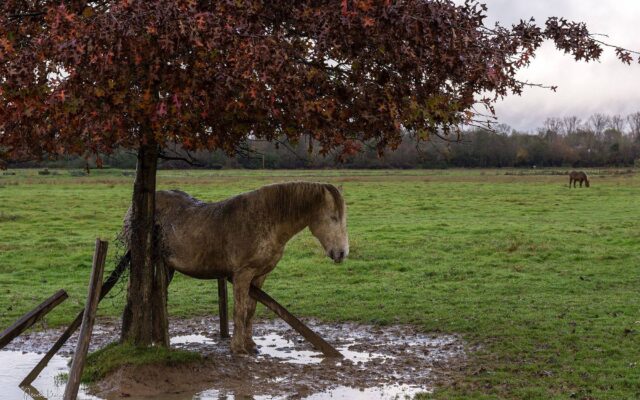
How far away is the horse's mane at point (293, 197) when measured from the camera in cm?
1041

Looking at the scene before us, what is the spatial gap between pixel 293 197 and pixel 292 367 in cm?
240

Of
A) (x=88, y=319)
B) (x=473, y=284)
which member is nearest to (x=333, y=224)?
(x=88, y=319)

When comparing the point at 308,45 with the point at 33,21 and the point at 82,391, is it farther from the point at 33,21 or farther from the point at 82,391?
the point at 82,391

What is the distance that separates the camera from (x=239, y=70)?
7.65 m

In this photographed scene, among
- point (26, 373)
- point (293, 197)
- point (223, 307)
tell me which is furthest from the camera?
point (223, 307)

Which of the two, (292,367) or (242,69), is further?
(292,367)

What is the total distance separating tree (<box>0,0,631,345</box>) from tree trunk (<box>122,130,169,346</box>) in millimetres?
431

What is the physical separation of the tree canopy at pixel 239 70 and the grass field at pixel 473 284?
321cm

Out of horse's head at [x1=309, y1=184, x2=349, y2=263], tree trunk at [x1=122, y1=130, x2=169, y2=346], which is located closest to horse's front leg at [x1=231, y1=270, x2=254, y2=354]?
tree trunk at [x1=122, y1=130, x2=169, y2=346]

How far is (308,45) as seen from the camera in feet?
28.3

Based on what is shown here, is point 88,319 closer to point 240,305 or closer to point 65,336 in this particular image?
point 65,336

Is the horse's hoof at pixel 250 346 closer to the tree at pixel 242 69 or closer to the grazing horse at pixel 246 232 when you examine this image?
the grazing horse at pixel 246 232

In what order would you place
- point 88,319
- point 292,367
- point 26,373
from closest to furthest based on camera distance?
point 88,319 → point 26,373 → point 292,367

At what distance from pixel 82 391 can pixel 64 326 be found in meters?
4.30
